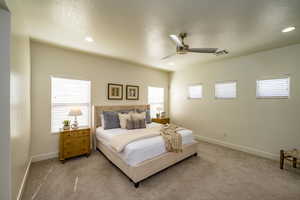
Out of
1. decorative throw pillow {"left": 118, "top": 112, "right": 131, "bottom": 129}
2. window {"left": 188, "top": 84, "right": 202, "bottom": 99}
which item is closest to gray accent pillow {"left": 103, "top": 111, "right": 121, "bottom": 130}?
decorative throw pillow {"left": 118, "top": 112, "right": 131, "bottom": 129}

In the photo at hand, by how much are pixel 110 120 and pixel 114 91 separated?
1.02 metres

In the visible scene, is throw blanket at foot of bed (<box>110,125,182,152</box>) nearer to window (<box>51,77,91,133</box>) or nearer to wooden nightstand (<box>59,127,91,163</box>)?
wooden nightstand (<box>59,127,91,163</box>)

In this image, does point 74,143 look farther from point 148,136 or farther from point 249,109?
point 249,109

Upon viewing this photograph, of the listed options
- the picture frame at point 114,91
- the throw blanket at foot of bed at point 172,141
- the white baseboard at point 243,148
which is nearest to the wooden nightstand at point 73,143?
the picture frame at point 114,91

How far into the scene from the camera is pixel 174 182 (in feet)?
6.97

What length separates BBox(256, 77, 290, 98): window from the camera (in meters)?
2.87

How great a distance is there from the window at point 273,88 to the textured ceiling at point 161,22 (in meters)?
0.84

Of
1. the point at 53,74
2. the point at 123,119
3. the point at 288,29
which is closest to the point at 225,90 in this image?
the point at 288,29

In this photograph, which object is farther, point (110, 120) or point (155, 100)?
point (155, 100)

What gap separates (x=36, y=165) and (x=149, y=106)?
3424 millimetres

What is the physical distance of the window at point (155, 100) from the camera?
507 cm

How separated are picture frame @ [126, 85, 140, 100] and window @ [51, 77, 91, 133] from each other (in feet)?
4.07

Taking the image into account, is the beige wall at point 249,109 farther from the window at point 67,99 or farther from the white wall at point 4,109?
the white wall at point 4,109

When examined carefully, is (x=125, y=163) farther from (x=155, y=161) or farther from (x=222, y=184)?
(x=222, y=184)
